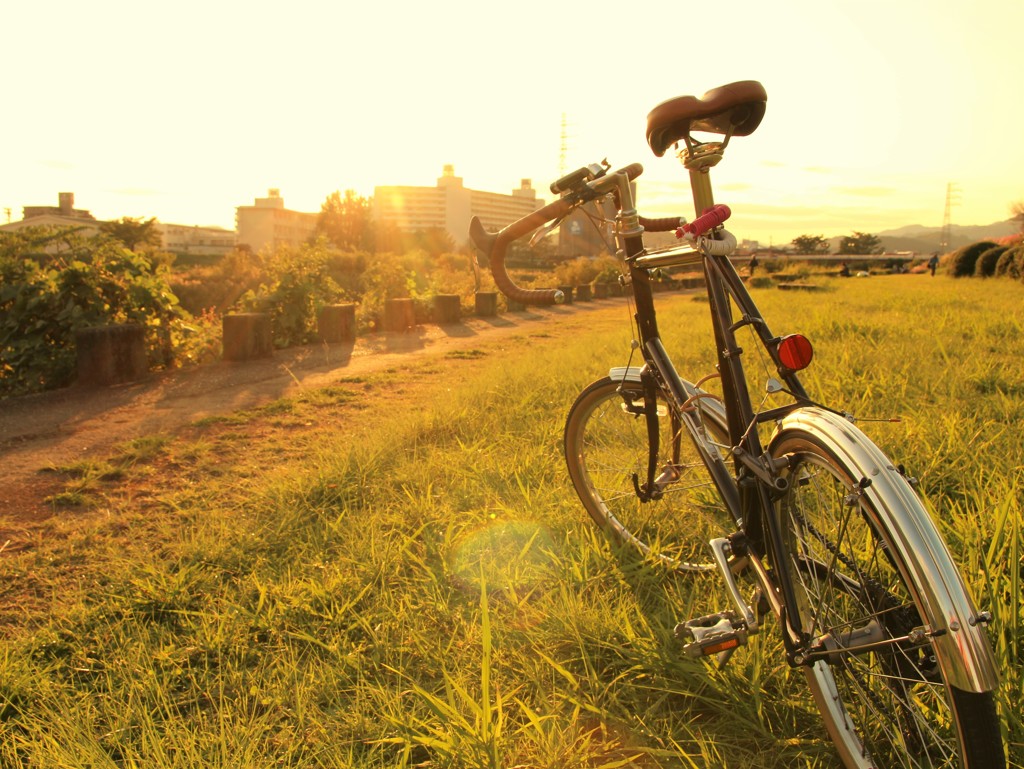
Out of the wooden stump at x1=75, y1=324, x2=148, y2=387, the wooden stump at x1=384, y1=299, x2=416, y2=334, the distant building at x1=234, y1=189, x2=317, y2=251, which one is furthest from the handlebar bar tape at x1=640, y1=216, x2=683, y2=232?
the distant building at x1=234, y1=189, x2=317, y2=251

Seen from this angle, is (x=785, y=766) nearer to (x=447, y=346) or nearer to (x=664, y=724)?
(x=664, y=724)

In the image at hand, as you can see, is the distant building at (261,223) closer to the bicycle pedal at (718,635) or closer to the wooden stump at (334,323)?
the wooden stump at (334,323)

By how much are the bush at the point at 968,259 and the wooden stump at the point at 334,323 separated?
798 inches

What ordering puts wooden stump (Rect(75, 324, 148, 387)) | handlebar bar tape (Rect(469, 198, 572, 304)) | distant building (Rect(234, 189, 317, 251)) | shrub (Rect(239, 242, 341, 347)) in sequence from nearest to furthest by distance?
handlebar bar tape (Rect(469, 198, 572, 304)) < wooden stump (Rect(75, 324, 148, 387)) < shrub (Rect(239, 242, 341, 347)) < distant building (Rect(234, 189, 317, 251))

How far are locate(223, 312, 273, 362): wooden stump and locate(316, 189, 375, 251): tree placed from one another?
62181 millimetres

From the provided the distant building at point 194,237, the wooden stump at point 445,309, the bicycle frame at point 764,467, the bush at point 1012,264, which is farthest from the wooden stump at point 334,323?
the distant building at point 194,237

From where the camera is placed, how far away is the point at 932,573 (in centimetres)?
107

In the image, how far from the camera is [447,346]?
369 inches

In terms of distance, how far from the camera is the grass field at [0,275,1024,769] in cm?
166

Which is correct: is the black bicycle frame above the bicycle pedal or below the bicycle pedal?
above

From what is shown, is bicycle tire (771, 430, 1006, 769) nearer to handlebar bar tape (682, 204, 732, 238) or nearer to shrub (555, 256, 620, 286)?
handlebar bar tape (682, 204, 732, 238)

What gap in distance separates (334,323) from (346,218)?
65.5m

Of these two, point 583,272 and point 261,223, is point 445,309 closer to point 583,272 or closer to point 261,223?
point 583,272

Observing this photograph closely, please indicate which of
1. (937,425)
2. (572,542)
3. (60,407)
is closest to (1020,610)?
(572,542)
